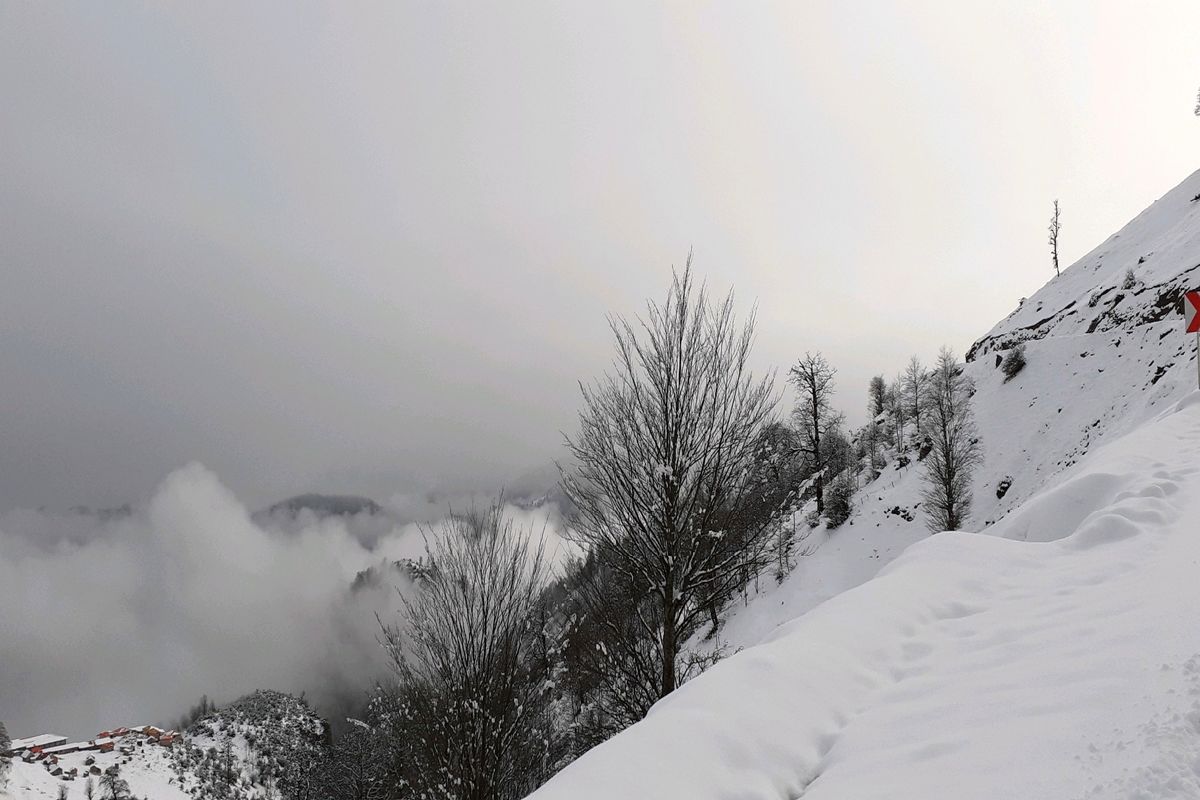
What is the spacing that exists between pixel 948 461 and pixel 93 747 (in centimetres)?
19826

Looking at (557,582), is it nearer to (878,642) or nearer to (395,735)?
(395,735)

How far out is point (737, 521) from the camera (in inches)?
239

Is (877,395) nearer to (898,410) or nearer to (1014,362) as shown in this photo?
(898,410)

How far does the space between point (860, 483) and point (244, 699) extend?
19234cm

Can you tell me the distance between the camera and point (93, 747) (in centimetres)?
13512

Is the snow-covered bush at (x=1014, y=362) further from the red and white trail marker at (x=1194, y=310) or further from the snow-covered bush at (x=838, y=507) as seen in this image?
the red and white trail marker at (x=1194, y=310)

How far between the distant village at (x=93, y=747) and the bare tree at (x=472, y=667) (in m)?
174

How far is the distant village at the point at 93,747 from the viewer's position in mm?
121688

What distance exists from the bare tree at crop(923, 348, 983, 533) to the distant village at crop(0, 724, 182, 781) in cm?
17476

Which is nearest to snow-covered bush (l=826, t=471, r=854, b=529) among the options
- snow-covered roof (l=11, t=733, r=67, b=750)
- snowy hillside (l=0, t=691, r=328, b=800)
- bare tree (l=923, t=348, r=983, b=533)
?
bare tree (l=923, t=348, r=983, b=533)

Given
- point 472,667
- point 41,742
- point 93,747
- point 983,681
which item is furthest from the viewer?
point 41,742

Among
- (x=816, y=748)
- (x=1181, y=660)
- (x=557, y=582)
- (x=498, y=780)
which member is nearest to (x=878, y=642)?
(x=816, y=748)

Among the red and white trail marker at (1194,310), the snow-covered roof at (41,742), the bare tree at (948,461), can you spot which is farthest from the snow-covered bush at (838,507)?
the snow-covered roof at (41,742)

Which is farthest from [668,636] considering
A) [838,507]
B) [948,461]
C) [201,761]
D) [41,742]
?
[41,742]
